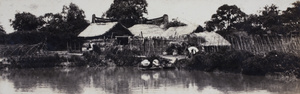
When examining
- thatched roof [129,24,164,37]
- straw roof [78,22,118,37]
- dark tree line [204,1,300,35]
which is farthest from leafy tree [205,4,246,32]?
straw roof [78,22,118,37]

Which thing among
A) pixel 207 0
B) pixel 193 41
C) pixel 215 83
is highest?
pixel 207 0

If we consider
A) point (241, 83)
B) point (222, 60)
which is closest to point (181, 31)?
point (222, 60)

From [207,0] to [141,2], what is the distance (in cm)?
1507

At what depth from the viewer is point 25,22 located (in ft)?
71.7

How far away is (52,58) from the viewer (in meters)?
17.0

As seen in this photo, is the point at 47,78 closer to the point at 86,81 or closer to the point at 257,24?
the point at 86,81

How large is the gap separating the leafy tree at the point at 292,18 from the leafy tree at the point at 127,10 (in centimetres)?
1186

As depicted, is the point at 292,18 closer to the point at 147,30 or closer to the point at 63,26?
the point at 147,30

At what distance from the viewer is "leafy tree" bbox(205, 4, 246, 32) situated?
20044 mm

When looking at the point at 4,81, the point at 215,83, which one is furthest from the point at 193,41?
the point at 4,81

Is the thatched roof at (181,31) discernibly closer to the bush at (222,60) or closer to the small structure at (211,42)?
the small structure at (211,42)

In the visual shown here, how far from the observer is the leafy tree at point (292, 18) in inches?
565

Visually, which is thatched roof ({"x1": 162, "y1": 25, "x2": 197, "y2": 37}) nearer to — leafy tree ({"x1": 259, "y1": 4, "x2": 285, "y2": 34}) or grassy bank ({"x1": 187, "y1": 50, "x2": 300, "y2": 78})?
leafy tree ({"x1": 259, "y1": 4, "x2": 285, "y2": 34})

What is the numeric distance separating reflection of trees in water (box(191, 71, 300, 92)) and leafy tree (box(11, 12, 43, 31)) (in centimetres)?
1210
